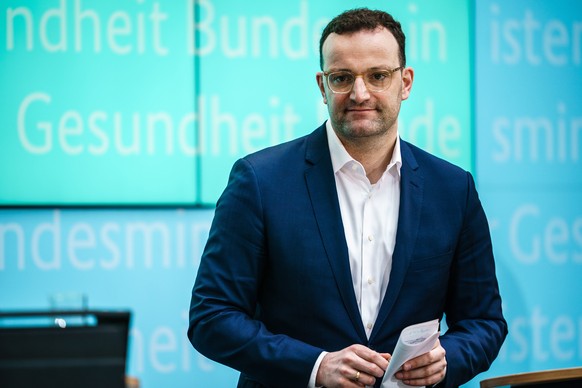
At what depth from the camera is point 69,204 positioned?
3199 millimetres

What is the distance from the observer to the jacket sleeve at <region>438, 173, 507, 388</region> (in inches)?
87.3

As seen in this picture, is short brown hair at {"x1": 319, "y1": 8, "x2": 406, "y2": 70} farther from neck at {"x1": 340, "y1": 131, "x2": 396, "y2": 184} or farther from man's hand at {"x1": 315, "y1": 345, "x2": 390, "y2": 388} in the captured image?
man's hand at {"x1": 315, "y1": 345, "x2": 390, "y2": 388}

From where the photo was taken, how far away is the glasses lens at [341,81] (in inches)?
84.5

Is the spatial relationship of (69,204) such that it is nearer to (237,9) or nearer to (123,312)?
(237,9)

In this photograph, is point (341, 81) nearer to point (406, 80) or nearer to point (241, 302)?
point (406, 80)

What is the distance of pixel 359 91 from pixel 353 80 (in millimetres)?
48

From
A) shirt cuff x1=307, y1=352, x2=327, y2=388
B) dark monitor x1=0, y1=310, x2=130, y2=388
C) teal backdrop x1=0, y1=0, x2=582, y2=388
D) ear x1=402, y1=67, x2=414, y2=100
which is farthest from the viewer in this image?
teal backdrop x1=0, y1=0, x2=582, y2=388

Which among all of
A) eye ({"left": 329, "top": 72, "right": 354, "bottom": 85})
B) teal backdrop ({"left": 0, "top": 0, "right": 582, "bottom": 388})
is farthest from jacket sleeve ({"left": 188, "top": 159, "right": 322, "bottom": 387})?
teal backdrop ({"left": 0, "top": 0, "right": 582, "bottom": 388})

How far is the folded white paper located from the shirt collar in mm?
533

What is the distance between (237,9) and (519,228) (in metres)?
1.61

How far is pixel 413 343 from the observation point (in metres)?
1.84

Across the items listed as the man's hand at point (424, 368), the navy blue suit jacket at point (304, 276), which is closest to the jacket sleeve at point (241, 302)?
the navy blue suit jacket at point (304, 276)

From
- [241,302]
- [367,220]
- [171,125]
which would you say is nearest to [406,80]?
[367,220]

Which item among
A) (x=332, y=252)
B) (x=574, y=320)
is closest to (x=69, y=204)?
(x=332, y=252)
